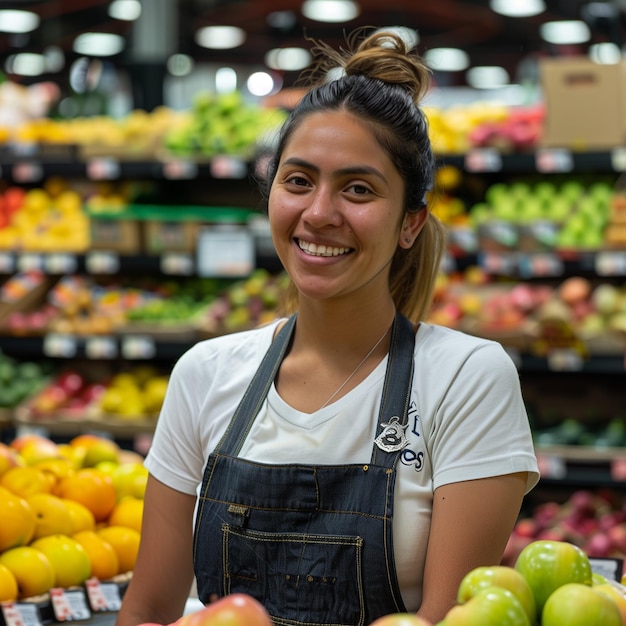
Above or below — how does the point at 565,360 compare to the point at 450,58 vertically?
below

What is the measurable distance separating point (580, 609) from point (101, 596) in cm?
Answer: 119

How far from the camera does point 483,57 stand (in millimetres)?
14984

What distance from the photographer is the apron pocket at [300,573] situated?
1.57 meters

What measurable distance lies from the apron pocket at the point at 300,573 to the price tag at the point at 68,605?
1.31 feet

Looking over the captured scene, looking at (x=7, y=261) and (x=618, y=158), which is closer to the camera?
(x=618, y=158)

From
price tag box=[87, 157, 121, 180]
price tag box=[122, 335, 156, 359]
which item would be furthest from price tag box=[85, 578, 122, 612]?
price tag box=[87, 157, 121, 180]

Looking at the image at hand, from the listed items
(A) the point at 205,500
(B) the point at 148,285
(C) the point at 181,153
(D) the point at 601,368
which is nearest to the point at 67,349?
(B) the point at 148,285

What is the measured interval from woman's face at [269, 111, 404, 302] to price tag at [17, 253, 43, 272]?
4132 mm

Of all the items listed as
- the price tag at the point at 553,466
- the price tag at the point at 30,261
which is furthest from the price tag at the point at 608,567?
the price tag at the point at 30,261

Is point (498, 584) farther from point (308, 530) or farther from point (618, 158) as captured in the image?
point (618, 158)

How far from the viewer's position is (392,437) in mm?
1634

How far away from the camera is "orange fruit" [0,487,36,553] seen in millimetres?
1893

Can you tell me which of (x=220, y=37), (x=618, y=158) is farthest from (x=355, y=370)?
(x=220, y=37)

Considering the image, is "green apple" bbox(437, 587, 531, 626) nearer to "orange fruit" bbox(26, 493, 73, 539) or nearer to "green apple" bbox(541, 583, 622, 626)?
"green apple" bbox(541, 583, 622, 626)
